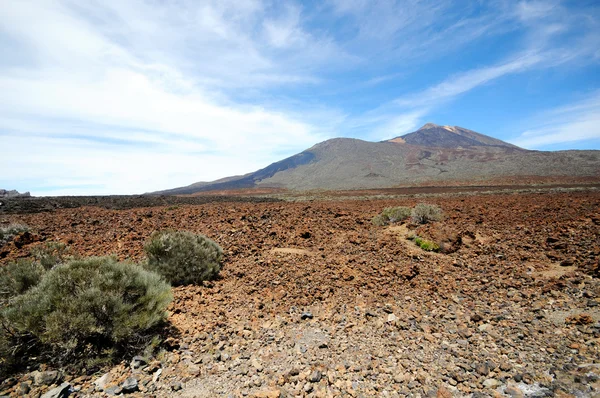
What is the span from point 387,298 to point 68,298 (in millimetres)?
5015

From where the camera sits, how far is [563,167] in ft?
216

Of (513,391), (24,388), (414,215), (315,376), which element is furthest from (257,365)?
(414,215)

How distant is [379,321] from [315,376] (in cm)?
171

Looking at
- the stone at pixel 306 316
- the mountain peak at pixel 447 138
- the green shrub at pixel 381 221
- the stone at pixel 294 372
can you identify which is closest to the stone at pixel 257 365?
the stone at pixel 294 372

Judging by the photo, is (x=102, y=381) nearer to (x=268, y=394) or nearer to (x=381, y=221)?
(x=268, y=394)

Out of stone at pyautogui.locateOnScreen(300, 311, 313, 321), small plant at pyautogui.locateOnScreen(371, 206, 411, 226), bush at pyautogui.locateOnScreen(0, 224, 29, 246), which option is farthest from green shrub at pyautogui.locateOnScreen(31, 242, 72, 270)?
small plant at pyautogui.locateOnScreen(371, 206, 411, 226)

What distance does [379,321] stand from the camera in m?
4.50

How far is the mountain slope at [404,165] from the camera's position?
67.4 m

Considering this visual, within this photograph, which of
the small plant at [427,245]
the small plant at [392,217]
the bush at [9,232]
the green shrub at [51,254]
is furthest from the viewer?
the small plant at [392,217]

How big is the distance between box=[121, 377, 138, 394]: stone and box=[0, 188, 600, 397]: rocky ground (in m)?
0.02

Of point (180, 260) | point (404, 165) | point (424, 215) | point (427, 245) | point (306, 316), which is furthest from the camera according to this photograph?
point (404, 165)

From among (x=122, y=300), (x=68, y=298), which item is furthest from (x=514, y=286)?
(x=68, y=298)

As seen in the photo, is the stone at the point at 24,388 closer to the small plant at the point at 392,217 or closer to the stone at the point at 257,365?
A: the stone at the point at 257,365

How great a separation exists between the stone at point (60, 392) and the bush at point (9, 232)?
8028 mm
